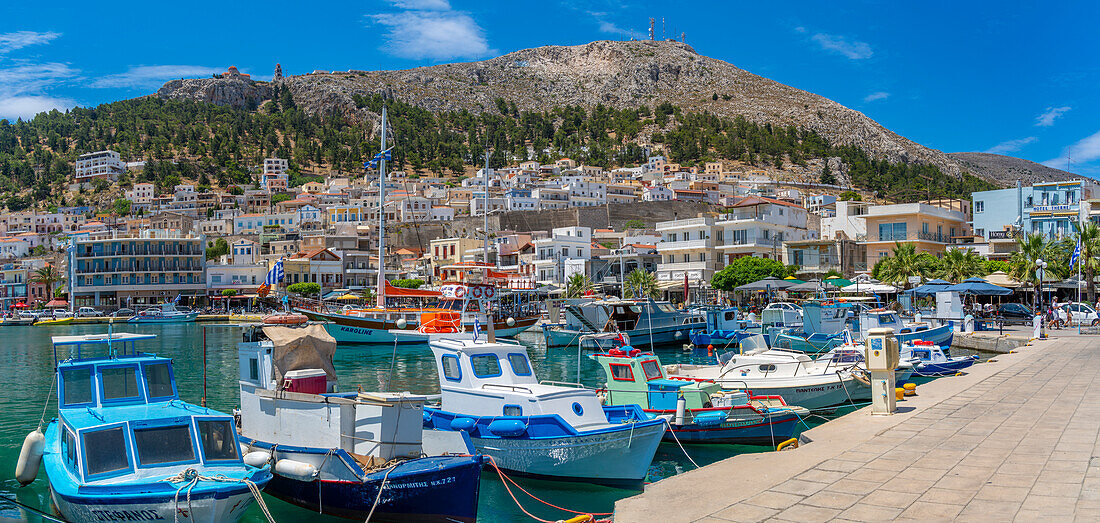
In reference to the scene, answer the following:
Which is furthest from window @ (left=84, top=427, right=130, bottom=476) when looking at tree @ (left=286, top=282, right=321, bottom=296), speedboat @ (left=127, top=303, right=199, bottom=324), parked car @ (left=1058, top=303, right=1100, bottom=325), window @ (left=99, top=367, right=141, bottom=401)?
tree @ (left=286, top=282, right=321, bottom=296)

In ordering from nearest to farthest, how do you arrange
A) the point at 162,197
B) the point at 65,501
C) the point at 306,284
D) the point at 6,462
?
the point at 65,501, the point at 6,462, the point at 306,284, the point at 162,197

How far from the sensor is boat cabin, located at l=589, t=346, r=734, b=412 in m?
17.8

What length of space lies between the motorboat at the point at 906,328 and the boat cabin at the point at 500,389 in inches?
761

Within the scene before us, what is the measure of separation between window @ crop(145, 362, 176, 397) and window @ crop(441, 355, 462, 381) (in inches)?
194

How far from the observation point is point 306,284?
8388 centimetres

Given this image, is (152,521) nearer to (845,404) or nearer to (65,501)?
(65,501)

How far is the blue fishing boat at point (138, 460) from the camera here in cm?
980

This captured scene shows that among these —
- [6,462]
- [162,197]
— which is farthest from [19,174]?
[6,462]

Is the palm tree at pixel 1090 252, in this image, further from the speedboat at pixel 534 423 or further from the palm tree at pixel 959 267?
the speedboat at pixel 534 423

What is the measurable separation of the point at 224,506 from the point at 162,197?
485 feet

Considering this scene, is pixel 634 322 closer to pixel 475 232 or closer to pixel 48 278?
pixel 475 232

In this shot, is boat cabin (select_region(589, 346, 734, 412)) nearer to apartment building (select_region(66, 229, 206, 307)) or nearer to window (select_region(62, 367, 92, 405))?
window (select_region(62, 367, 92, 405))

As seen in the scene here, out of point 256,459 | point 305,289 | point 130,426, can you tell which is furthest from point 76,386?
point 305,289

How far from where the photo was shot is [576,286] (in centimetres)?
6431
